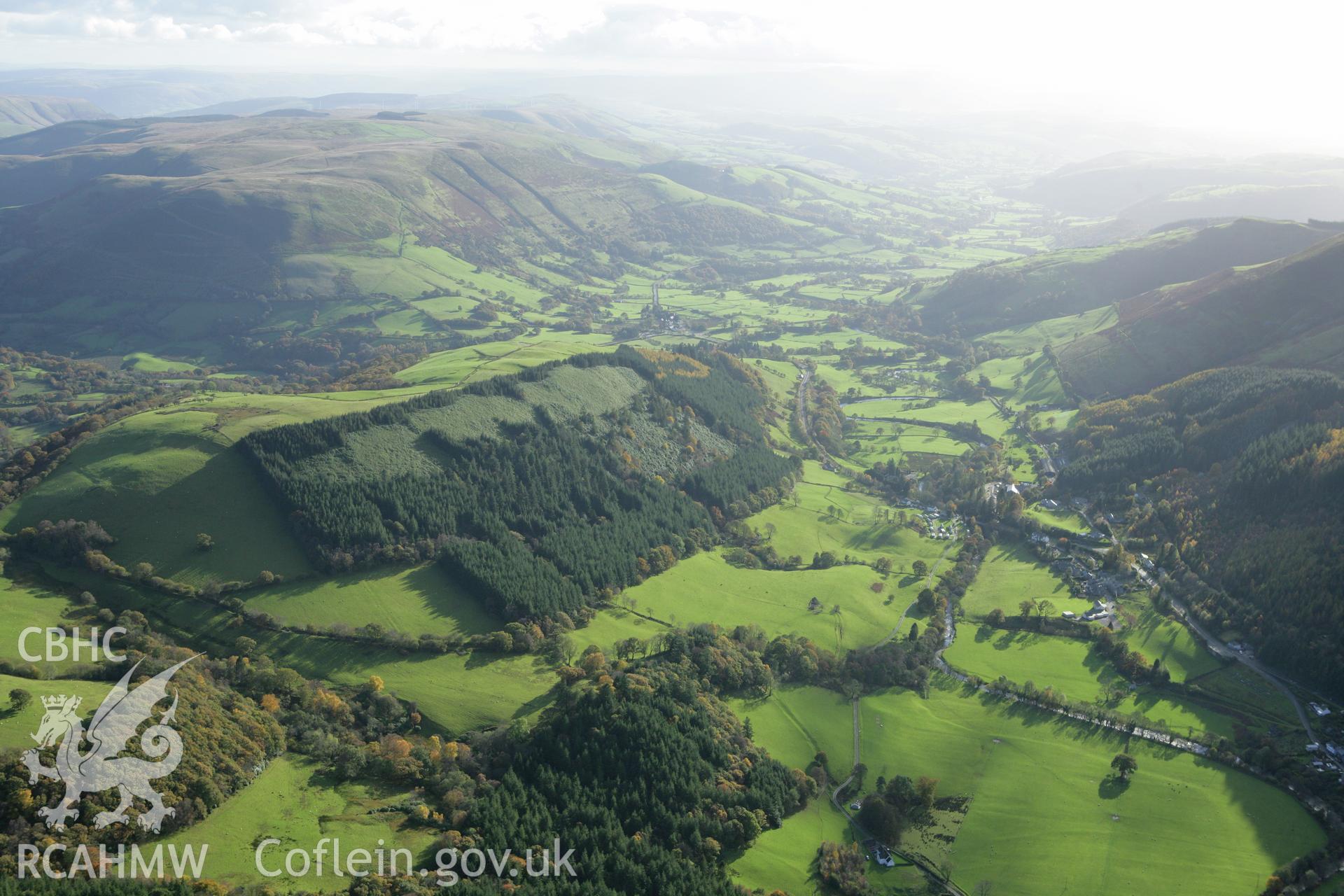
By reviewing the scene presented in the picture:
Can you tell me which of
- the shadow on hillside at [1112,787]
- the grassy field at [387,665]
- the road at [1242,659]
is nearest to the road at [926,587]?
the shadow on hillside at [1112,787]

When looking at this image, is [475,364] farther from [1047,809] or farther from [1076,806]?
[1076,806]

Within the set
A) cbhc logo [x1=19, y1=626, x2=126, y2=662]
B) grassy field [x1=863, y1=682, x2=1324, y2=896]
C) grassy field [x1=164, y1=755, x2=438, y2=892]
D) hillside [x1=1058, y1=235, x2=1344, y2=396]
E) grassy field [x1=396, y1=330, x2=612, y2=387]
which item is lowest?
grassy field [x1=863, y1=682, x2=1324, y2=896]

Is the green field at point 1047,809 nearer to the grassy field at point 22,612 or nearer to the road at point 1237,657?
the road at point 1237,657

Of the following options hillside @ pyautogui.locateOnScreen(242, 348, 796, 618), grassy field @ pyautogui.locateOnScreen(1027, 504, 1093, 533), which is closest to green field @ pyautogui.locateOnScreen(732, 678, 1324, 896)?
hillside @ pyautogui.locateOnScreen(242, 348, 796, 618)

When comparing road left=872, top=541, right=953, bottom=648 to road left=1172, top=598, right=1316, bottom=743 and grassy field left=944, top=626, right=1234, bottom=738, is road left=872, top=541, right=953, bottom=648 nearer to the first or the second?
grassy field left=944, top=626, right=1234, bottom=738

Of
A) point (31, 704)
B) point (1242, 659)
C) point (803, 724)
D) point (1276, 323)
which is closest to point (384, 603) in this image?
point (31, 704)

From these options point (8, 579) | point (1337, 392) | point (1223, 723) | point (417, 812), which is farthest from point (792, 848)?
point (1337, 392)

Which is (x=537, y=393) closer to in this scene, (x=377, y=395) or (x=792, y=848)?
(x=377, y=395)
